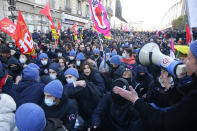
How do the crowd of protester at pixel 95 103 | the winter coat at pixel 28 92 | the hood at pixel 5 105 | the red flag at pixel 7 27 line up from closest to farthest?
the crowd of protester at pixel 95 103 < the hood at pixel 5 105 < the winter coat at pixel 28 92 < the red flag at pixel 7 27

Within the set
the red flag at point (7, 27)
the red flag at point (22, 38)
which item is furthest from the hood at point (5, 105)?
the red flag at point (7, 27)

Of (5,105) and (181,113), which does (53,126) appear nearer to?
(5,105)

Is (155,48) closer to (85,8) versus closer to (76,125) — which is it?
(76,125)

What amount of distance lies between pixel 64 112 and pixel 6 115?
2.24 feet

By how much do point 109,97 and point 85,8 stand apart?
31.2 meters

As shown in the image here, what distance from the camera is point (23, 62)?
4.64m

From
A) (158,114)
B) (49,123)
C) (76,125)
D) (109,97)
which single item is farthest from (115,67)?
(158,114)

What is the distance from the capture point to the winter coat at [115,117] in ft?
6.83

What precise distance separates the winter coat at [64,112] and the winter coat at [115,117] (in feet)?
1.09

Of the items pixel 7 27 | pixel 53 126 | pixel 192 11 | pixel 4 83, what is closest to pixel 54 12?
pixel 7 27

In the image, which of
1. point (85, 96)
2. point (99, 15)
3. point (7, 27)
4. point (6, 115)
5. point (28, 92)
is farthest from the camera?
point (7, 27)

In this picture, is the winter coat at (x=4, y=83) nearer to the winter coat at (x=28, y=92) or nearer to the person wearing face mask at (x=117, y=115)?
the winter coat at (x=28, y=92)

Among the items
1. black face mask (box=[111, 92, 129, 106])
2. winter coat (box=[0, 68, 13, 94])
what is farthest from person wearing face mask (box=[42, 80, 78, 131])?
winter coat (box=[0, 68, 13, 94])

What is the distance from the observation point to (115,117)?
7.07ft
